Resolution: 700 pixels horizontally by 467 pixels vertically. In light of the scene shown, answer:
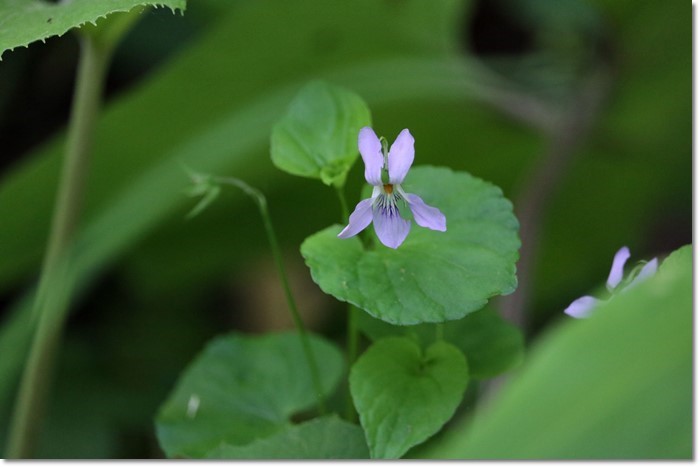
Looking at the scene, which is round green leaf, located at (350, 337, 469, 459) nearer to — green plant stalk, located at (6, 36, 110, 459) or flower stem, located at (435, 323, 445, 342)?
flower stem, located at (435, 323, 445, 342)

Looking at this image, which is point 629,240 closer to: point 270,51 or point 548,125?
point 548,125

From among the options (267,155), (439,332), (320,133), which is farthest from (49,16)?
→ (267,155)

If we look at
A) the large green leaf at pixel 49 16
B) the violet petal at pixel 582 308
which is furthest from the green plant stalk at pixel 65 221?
the violet petal at pixel 582 308

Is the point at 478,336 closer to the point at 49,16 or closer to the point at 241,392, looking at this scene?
the point at 241,392

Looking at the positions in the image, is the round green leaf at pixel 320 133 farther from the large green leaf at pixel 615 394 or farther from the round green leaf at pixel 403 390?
the large green leaf at pixel 615 394

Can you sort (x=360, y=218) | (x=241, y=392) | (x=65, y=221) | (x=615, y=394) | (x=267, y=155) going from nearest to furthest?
1. (x=615, y=394)
2. (x=360, y=218)
3. (x=241, y=392)
4. (x=65, y=221)
5. (x=267, y=155)

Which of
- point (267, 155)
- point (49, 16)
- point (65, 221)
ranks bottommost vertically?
point (267, 155)

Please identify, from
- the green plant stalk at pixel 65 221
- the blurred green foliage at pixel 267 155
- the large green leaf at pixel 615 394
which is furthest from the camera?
the blurred green foliage at pixel 267 155
